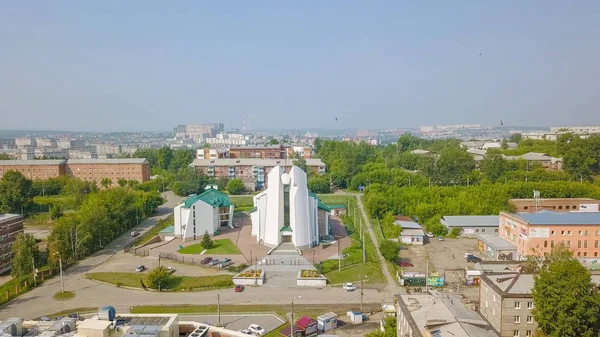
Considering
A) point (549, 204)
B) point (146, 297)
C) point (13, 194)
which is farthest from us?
point (13, 194)

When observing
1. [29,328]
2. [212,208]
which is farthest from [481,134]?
[29,328]

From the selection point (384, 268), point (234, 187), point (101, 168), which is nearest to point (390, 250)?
point (384, 268)

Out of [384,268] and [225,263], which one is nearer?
[384,268]

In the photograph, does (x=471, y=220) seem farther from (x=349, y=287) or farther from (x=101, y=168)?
(x=101, y=168)

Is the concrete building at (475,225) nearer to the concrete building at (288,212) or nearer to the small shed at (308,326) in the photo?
the concrete building at (288,212)

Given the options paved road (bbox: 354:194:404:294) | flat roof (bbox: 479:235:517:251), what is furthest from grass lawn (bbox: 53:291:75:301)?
flat roof (bbox: 479:235:517:251)

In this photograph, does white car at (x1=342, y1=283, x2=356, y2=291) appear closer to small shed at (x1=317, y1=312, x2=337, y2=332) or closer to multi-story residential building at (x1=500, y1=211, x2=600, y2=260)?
small shed at (x1=317, y1=312, x2=337, y2=332)

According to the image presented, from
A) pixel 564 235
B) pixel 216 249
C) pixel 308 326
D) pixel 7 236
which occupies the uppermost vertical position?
pixel 7 236
